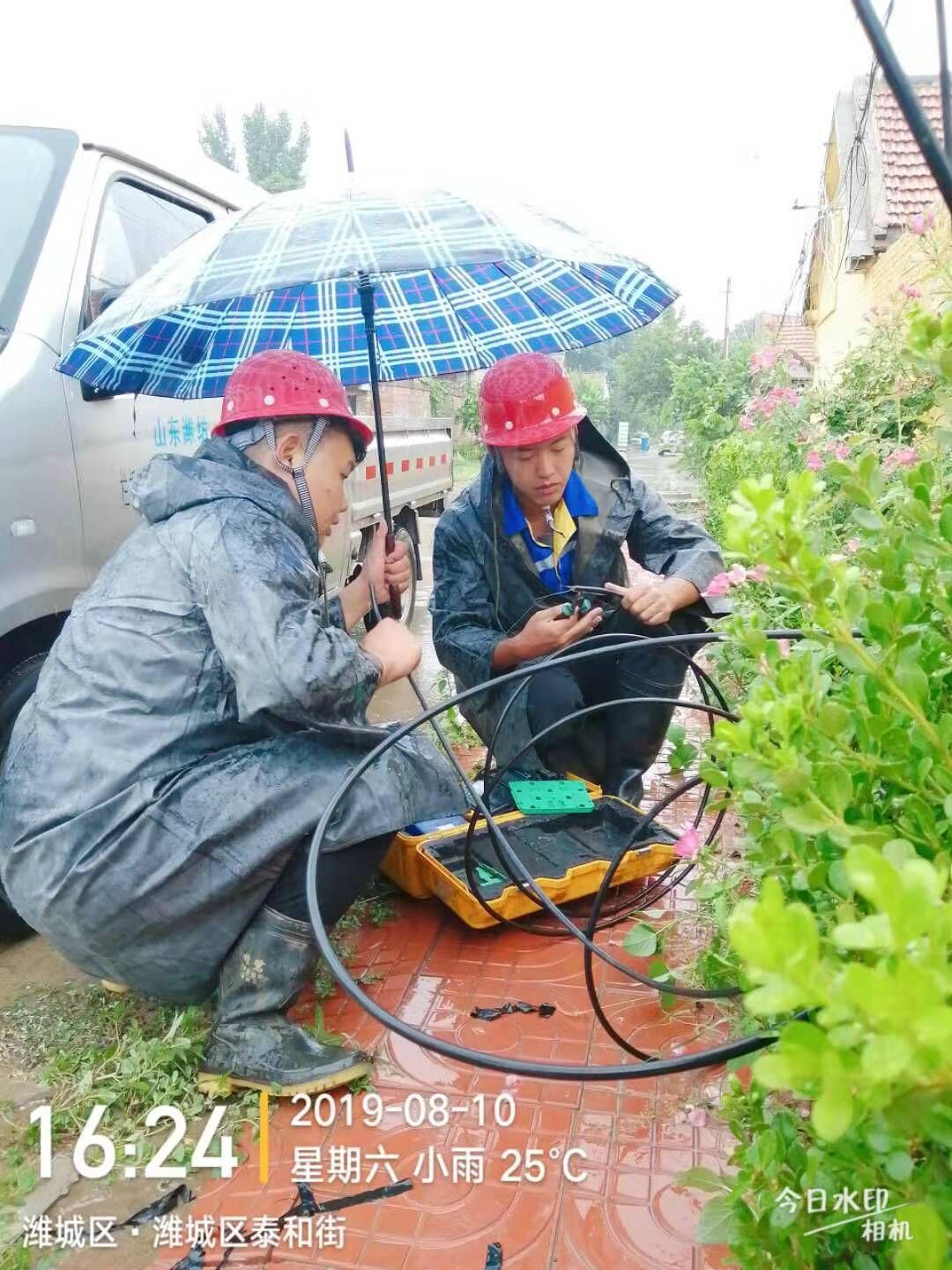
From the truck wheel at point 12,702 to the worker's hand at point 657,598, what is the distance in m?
1.60

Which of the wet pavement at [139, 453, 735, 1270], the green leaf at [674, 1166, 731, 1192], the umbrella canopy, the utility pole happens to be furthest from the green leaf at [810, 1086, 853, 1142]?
the utility pole

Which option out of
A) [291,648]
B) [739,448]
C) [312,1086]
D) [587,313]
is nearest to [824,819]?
[291,648]

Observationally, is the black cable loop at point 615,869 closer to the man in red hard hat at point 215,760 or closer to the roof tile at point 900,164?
the man in red hard hat at point 215,760

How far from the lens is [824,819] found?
84 cm

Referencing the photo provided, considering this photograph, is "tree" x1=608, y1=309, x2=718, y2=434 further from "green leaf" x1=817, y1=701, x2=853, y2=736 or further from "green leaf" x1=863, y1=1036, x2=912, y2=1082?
"green leaf" x1=863, y1=1036, x2=912, y2=1082

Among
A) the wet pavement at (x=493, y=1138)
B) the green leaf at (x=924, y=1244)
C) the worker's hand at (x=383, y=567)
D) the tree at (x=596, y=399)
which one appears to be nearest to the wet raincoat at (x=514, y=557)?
the worker's hand at (x=383, y=567)

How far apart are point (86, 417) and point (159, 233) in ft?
3.50

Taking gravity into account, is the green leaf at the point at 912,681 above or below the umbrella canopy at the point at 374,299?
below

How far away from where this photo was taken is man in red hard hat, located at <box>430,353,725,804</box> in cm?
297

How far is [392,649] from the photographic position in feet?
7.64

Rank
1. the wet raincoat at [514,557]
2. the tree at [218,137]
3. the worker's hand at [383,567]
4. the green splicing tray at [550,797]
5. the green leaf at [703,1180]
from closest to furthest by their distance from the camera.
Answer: the green leaf at [703,1180]
the worker's hand at [383,567]
the green splicing tray at [550,797]
the wet raincoat at [514,557]
the tree at [218,137]

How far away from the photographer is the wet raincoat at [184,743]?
1.99m

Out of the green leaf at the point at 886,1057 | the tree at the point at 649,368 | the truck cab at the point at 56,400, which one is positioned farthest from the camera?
the tree at the point at 649,368

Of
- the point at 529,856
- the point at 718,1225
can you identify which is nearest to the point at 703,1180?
the point at 718,1225
